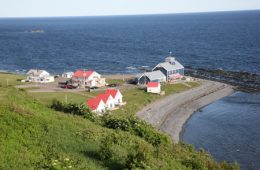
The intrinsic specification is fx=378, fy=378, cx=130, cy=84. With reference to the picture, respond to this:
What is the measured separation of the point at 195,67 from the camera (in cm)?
11988

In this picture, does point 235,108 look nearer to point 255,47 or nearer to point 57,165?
point 57,165

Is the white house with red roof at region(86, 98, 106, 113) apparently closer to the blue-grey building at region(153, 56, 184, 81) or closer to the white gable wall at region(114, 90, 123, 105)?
the white gable wall at region(114, 90, 123, 105)

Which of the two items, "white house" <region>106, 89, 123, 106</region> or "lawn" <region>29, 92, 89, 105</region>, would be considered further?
"lawn" <region>29, 92, 89, 105</region>

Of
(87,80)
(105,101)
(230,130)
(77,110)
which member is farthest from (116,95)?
(77,110)

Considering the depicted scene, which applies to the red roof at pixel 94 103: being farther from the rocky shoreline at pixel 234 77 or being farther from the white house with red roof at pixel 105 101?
the rocky shoreline at pixel 234 77

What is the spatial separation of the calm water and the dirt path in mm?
1766

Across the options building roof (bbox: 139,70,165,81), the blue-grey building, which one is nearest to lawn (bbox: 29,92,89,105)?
building roof (bbox: 139,70,165,81)

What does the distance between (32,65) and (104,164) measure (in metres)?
110

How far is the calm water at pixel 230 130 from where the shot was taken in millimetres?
48156

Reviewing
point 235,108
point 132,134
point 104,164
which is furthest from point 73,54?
point 104,164

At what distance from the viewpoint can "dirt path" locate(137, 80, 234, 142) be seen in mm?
60412

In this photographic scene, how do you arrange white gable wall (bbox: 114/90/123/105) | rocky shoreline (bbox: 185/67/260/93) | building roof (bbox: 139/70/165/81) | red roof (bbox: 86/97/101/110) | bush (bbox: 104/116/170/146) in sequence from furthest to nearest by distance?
rocky shoreline (bbox: 185/67/260/93), building roof (bbox: 139/70/165/81), white gable wall (bbox: 114/90/123/105), red roof (bbox: 86/97/101/110), bush (bbox: 104/116/170/146)

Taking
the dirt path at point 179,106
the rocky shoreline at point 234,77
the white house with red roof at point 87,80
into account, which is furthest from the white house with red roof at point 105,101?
the rocky shoreline at point 234,77

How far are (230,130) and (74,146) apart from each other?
3999 cm
